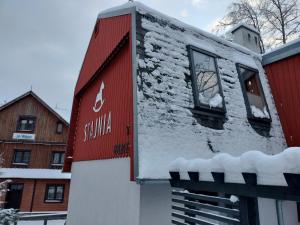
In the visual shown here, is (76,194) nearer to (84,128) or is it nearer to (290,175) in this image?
(84,128)

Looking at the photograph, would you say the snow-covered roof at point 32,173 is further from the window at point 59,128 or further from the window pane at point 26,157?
the window at point 59,128

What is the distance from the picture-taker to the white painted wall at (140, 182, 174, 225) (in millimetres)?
4332

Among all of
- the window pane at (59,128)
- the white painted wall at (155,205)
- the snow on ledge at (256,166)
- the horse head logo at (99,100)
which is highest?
the window pane at (59,128)

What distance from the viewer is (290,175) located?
A: 89.4 inches

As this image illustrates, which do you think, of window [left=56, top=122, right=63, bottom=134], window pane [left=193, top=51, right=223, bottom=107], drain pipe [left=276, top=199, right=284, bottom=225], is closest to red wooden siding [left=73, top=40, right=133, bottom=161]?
window pane [left=193, top=51, right=223, bottom=107]

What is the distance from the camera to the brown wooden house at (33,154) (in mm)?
19906

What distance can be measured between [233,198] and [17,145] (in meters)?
22.4

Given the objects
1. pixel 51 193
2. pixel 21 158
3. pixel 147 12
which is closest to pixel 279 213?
pixel 147 12

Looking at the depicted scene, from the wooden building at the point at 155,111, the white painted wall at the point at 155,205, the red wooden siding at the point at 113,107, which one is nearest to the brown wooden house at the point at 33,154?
the red wooden siding at the point at 113,107

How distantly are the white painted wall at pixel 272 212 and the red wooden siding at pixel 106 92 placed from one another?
12.1 ft

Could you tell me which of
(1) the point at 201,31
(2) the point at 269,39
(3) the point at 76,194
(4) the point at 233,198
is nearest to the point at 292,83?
(1) the point at 201,31

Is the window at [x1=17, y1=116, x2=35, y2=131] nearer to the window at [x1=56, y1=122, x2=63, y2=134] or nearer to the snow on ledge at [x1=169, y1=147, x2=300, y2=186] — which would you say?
the window at [x1=56, y1=122, x2=63, y2=134]

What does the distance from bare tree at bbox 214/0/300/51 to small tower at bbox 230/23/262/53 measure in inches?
268

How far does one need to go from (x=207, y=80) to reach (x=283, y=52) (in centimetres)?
371
